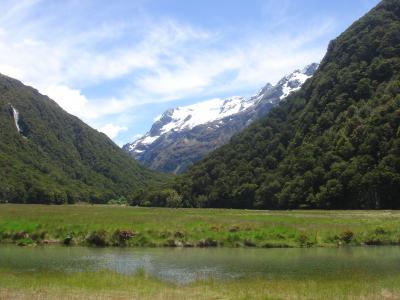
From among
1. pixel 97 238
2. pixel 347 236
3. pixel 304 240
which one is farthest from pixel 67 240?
pixel 347 236

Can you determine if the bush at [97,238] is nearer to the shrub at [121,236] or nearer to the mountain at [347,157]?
the shrub at [121,236]

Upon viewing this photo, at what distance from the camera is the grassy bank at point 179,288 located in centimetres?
2942

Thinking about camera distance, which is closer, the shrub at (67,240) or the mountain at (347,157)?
the shrub at (67,240)

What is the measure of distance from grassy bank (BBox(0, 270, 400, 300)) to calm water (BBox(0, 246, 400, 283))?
3007 mm

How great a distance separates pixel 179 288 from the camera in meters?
32.5

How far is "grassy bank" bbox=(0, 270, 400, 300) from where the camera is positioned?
29.4 meters

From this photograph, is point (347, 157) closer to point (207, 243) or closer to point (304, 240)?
point (304, 240)

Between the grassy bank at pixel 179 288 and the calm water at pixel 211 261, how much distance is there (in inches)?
118

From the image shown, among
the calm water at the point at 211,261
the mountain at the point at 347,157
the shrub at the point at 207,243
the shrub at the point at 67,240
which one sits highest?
the mountain at the point at 347,157

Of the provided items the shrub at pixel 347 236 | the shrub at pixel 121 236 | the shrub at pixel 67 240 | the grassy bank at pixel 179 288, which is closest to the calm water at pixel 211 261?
the grassy bank at pixel 179 288

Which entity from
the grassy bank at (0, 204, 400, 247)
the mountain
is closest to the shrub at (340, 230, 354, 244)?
the grassy bank at (0, 204, 400, 247)

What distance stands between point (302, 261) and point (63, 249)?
26.2 m

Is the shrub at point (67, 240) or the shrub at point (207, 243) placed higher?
the shrub at point (67, 240)

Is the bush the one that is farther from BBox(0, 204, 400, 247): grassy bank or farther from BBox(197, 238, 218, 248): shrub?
BBox(197, 238, 218, 248): shrub
